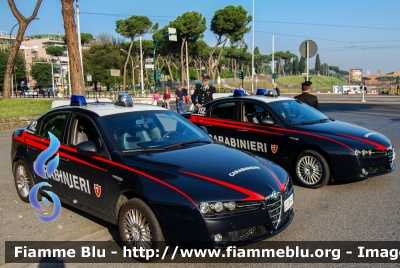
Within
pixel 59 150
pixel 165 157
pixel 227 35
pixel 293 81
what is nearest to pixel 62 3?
pixel 59 150

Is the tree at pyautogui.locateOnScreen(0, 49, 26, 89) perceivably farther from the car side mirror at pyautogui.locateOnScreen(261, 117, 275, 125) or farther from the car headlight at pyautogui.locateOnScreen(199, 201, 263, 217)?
the car headlight at pyautogui.locateOnScreen(199, 201, 263, 217)

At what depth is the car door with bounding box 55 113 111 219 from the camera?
4.42 metres

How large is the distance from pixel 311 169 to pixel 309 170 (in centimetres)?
4

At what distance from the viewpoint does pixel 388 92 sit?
59.9 m

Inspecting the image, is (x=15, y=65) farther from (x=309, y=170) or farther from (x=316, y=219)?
(x=316, y=219)

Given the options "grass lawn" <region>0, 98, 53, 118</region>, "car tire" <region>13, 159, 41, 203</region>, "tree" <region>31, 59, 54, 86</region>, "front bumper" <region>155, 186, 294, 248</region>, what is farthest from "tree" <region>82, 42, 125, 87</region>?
"front bumper" <region>155, 186, 294, 248</region>

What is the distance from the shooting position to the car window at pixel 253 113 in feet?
24.3

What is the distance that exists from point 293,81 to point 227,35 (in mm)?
77579

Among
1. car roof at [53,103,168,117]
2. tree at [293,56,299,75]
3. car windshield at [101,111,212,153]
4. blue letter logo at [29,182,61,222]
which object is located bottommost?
blue letter logo at [29,182,61,222]

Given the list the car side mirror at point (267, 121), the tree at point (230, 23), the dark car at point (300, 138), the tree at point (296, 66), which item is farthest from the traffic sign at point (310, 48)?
the tree at point (296, 66)

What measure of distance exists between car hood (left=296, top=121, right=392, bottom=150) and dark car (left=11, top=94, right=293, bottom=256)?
223 cm

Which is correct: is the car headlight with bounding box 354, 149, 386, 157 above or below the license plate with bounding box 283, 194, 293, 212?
above

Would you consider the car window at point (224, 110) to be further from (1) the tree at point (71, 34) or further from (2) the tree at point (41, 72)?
(2) the tree at point (41, 72)

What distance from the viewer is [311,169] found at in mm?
6539
